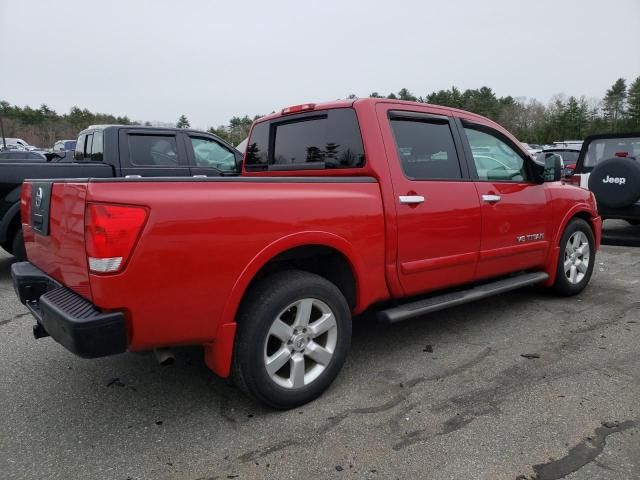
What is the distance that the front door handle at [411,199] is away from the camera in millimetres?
3156

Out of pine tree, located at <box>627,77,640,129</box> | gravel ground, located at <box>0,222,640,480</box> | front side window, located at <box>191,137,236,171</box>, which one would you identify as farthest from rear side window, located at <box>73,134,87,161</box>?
pine tree, located at <box>627,77,640,129</box>

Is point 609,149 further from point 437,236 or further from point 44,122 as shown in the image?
point 44,122

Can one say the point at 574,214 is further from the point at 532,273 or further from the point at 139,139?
the point at 139,139

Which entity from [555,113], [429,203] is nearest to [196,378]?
[429,203]

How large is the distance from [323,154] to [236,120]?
55.2 meters

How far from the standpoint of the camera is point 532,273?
4.38 meters

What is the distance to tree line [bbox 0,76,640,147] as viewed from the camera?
50781 millimetres

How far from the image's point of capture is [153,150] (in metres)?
6.58

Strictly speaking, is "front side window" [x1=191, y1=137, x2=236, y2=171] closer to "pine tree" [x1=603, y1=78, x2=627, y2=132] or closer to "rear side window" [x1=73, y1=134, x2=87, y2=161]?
"rear side window" [x1=73, y1=134, x2=87, y2=161]

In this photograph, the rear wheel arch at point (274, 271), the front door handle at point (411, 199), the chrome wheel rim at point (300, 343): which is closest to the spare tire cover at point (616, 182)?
the front door handle at point (411, 199)

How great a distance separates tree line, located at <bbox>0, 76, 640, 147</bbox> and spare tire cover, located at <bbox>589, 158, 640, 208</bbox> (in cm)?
4205

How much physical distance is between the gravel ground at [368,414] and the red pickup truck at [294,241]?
13.0 inches

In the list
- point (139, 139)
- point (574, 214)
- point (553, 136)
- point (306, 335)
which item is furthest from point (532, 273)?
point (553, 136)

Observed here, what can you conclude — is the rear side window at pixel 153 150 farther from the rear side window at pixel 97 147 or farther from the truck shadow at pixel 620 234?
the truck shadow at pixel 620 234
